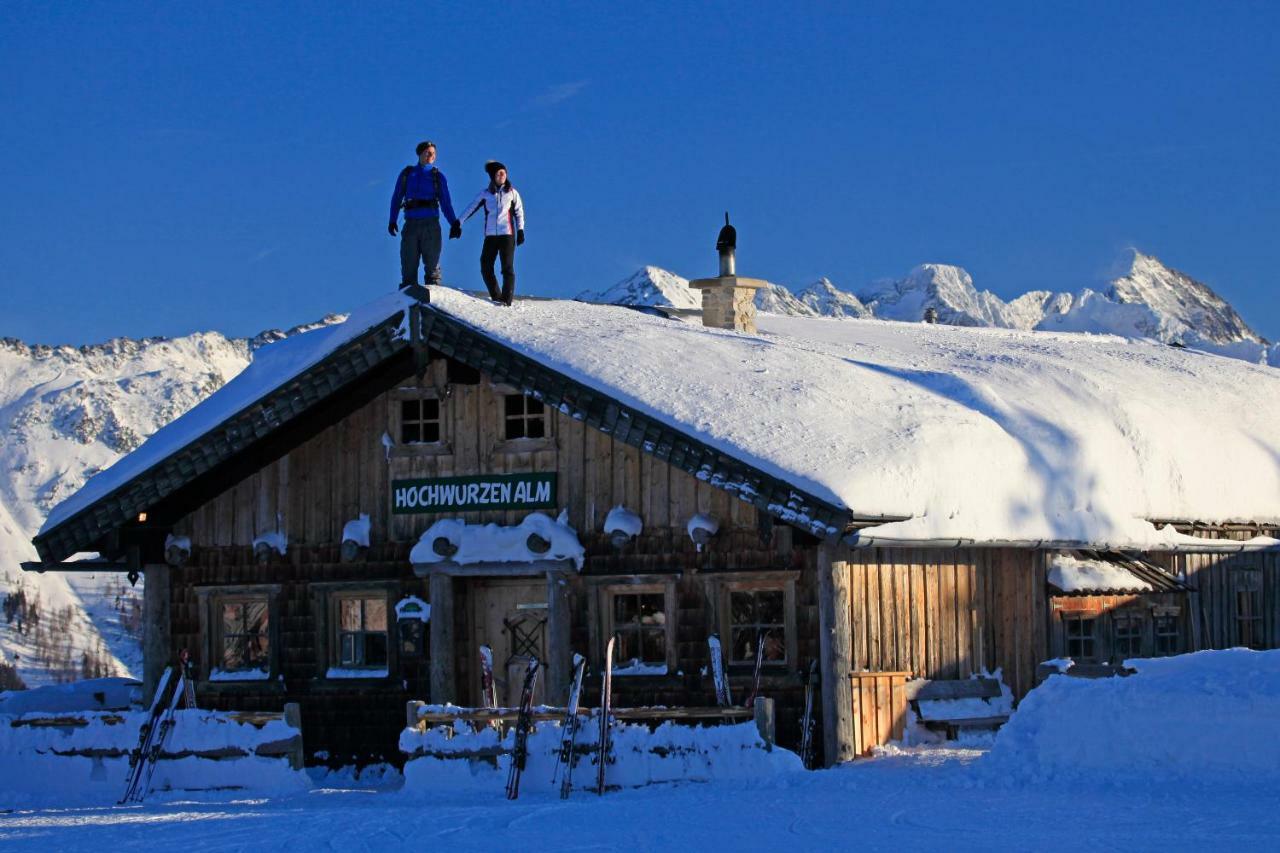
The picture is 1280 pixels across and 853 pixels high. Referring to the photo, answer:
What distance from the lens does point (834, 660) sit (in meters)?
20.4

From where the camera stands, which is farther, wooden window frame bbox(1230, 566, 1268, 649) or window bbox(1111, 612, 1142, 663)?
wooden window frame bbox(1230, 566, 1268, 649)

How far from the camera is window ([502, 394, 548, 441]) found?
22625 millimetres

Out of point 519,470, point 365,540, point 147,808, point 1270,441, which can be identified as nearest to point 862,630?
point 519,470

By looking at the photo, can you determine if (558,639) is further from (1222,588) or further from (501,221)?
(1222,588)

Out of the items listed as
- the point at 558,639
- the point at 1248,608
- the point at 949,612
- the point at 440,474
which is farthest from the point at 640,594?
the point at 1248,608

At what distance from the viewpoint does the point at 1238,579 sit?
25.6m

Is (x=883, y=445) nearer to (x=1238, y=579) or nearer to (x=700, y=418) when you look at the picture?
(x=700, y=418)

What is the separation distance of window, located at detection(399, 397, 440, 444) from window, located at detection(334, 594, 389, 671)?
190 centimetres

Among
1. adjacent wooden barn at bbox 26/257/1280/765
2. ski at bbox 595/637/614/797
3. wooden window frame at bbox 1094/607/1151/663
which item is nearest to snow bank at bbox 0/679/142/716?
adjacent wooden barn at bbox 26/257/1280/765

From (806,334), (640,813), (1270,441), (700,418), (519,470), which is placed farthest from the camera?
(806,334)

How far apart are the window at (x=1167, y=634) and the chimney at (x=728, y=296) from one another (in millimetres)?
6846

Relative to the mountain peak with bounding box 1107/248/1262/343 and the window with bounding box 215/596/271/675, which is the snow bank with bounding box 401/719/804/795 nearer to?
the window with bounding box 215/596/271/675

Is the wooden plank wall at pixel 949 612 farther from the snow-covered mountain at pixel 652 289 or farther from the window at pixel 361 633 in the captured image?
the snow-covered mountain at pixel 652 289

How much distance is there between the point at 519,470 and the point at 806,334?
28.2 feet
